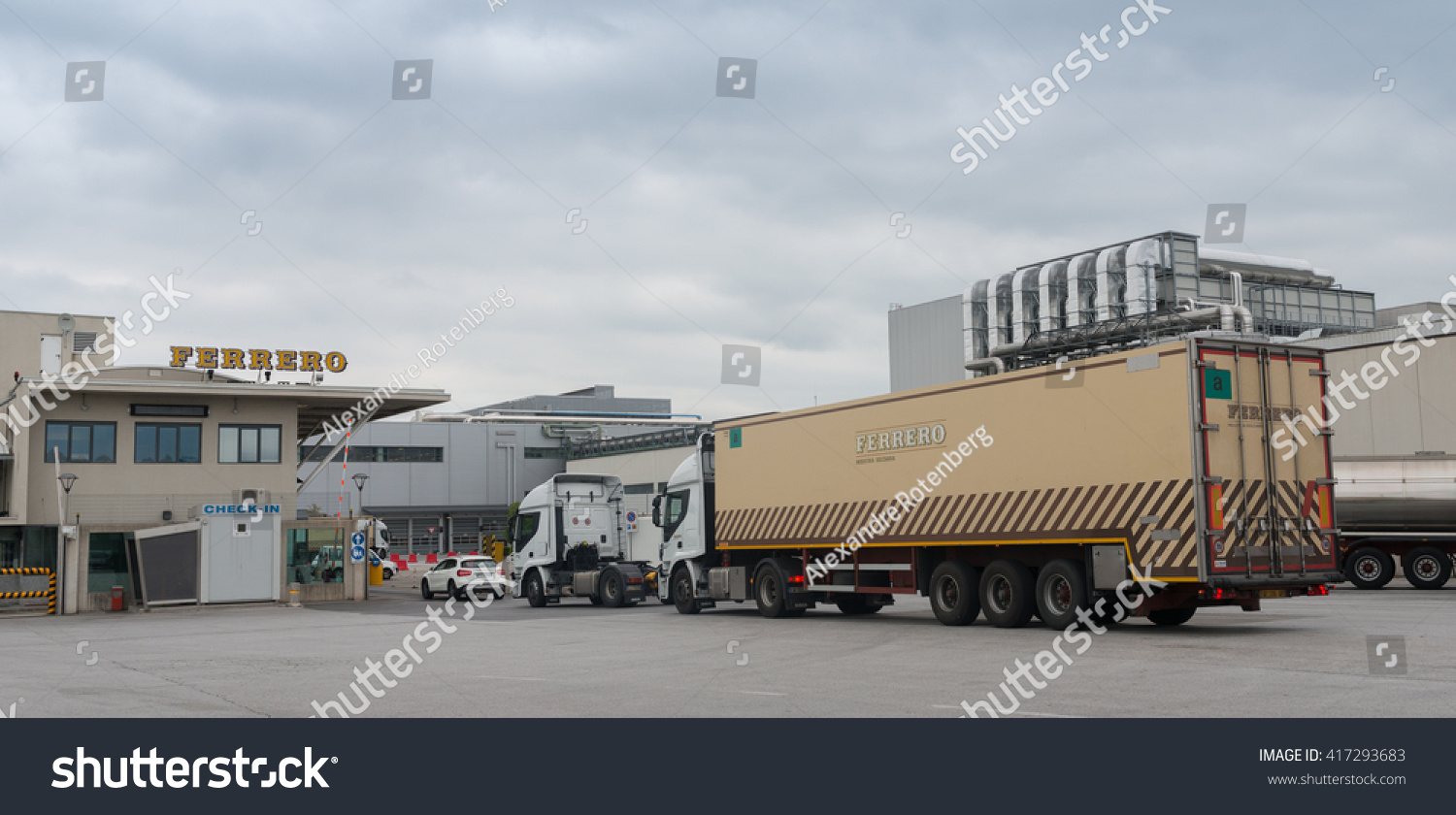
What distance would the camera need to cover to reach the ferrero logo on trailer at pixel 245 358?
119 ft

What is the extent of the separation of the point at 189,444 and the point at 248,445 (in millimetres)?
1575

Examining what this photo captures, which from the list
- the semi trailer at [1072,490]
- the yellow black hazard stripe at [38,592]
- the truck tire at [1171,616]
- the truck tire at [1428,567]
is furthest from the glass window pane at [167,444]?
the truck tire at [1428,567]

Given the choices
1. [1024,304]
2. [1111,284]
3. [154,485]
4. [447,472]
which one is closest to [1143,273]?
[1111,284]

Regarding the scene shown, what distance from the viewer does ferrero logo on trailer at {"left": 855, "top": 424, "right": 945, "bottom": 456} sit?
19.2m

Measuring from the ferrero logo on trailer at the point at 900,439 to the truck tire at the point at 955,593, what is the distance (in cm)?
196

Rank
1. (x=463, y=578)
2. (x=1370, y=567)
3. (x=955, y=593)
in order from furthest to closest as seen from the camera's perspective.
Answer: (x=463, y=578) → (x=1370, y=567) → (x=955, y=593)

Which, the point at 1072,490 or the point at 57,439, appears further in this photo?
the point at 57,439

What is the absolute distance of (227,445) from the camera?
1371 inches

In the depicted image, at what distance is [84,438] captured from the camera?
3294cm

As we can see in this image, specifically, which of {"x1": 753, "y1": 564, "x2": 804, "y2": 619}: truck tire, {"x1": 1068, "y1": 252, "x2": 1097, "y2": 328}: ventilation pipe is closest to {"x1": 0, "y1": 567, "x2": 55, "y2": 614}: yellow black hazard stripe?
{"x1": 753, "y1": 564, "x2": 804, "y2": 619}: truck tire

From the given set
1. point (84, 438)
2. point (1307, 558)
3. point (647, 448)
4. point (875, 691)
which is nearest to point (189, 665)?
point (875, 691)

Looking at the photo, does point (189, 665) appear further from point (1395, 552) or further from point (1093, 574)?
point (1395, 552)

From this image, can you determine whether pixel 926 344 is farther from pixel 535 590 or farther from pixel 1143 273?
pixel 535 590
